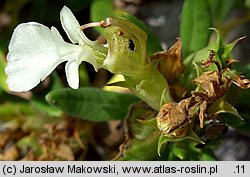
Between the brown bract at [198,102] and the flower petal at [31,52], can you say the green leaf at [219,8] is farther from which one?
the flower petal at [31,52]

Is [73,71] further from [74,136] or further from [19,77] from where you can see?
[74,136]

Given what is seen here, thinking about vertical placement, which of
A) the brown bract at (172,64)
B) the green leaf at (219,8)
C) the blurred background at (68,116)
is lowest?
the blurred background at (68,116)

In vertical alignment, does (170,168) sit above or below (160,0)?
below

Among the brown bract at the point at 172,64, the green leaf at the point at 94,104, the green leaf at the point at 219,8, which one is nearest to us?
the brown bract at the point at 172,64

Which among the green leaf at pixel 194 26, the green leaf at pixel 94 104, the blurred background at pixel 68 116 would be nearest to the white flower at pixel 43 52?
the green leaf at pixel 94 104

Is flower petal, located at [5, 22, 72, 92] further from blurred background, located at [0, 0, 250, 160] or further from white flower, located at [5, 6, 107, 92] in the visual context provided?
blurred background, located at [0, 0, 250, 160]

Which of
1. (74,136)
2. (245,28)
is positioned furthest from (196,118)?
(245,28)

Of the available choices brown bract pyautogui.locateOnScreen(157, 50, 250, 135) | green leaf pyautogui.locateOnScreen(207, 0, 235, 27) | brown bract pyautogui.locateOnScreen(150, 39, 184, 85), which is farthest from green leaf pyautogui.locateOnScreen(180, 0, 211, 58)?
brown bract pyautogui.locateOnScreen(157, 50, 250, 135)
